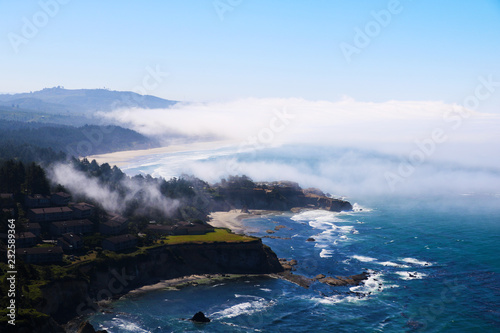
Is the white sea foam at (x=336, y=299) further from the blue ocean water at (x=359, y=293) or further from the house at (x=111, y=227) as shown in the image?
the house at (x=111, y=227)

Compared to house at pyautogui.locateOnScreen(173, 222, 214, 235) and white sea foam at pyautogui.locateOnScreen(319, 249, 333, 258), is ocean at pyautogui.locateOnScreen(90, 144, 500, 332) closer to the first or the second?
white sea foam at pyautogui.locateOnScreen(319, 249, 333, 258)

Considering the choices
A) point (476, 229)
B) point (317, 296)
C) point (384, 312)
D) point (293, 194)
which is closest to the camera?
point (384, 312)

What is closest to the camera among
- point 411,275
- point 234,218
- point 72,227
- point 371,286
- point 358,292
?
point 358,292

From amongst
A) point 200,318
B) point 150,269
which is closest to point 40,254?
point 150,269

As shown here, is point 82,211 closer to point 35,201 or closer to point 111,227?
point 111,227

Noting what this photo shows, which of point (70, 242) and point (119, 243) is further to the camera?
point (119, 243)

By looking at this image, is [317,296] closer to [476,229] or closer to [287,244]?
[287,244]

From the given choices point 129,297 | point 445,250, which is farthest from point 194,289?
point 445,250

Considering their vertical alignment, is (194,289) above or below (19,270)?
below
